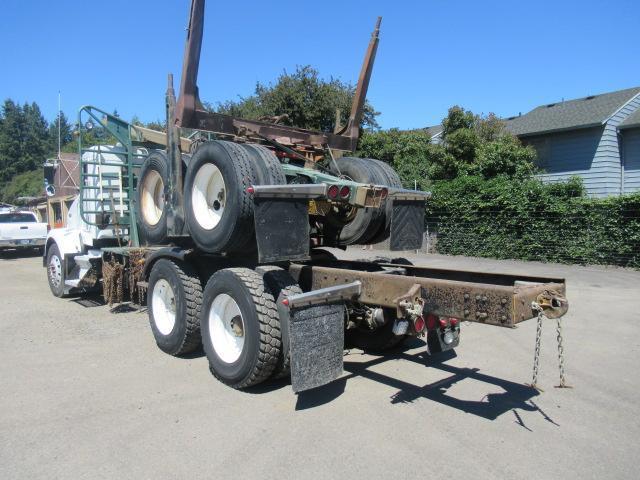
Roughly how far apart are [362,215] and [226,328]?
2.00m

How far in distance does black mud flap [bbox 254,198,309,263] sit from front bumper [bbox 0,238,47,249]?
17.4 m

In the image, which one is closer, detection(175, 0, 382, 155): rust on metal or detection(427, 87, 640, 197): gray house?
detection(175, 0, 382, 155): rust on metal

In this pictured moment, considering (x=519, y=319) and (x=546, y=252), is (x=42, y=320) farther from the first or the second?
(x=546, y=252)

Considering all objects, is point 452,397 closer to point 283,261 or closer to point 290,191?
point 283,261

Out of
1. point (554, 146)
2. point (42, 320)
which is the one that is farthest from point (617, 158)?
point (42, 320)

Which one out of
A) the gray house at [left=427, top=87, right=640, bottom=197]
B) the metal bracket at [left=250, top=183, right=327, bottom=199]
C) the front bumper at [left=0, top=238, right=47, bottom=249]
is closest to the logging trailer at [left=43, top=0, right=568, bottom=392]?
the metal bracket at [left=250, top=183, right=327, bottom=199]

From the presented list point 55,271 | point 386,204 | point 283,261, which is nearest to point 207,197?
point 283,261

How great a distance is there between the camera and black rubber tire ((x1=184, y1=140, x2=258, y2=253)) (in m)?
4.91

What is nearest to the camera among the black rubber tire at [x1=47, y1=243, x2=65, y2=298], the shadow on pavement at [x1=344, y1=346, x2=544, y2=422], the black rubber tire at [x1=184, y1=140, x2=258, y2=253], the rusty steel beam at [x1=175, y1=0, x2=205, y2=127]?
the shadow on pavement at [x1=344, y1=346, x2=544, y2=422]

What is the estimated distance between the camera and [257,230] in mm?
4512

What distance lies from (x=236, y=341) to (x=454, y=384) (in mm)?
2213

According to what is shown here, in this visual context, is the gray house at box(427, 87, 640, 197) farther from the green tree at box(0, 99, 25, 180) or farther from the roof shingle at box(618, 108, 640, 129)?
the green tree at box(0, 99, 25, 180)

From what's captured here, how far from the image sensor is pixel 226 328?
17.9 ft

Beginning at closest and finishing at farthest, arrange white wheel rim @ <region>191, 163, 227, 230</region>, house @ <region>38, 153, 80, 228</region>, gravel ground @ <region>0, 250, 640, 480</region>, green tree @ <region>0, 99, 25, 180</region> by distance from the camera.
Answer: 1. gravel ground @ <region>0, 250, 640, 480</region>
2. white wheel rim @ <region>191, 163, 227, 230</region>
3. house @ <region>38, 153, 80, 228</region>
4. green tree @ <region>0, 99, 25, 180</region>
